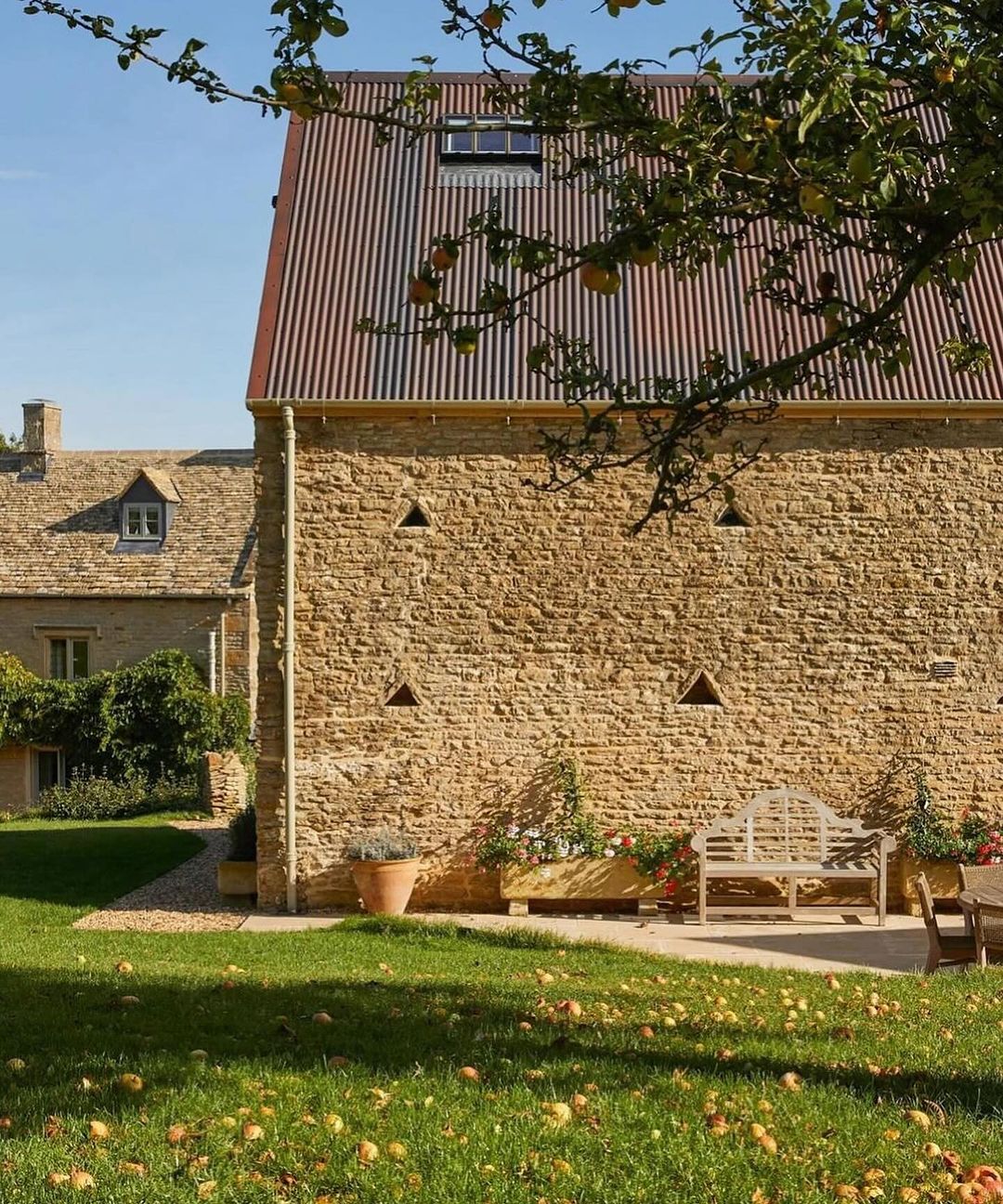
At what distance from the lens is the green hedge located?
24.3 metres

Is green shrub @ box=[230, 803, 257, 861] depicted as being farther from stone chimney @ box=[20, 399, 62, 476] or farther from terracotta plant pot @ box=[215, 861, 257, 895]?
stone chimney @ box=[20, 399, 62, 476]

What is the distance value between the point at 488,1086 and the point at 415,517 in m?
8.10

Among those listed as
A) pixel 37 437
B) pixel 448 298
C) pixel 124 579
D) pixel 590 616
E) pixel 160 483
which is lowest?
pixel 590 616

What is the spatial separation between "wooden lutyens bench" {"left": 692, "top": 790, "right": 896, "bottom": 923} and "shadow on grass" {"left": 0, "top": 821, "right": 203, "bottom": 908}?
6.15m

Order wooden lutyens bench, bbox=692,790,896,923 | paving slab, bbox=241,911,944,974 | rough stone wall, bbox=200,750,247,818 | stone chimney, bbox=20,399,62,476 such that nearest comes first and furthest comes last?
paving slab, bbox=241,911,944,974, wooden lutyens bench, bbox=692,790,896,923, rough stone wall, bbox=200,750,247,818, stone chimney, bbox=20,399,62,476

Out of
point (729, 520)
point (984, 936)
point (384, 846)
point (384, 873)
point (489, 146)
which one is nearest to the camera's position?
point (984, 936)

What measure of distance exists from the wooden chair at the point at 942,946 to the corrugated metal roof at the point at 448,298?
17.7ft

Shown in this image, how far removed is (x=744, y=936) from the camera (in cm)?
1166

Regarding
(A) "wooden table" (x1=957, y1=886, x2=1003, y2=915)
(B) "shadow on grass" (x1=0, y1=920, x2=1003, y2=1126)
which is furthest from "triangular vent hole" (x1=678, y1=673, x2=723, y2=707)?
(B) "shadow on grass" (x1=0, y1=920, x2=1003, y2=1126)

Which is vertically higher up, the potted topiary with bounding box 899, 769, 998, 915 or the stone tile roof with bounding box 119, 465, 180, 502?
the stone tile roof with bounding box 119, 465, 180, 502

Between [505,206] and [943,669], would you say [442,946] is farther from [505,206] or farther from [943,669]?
[505,206]

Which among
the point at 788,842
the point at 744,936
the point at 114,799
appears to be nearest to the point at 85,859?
the point at 114,799

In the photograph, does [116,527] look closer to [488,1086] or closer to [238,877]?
[238,877]

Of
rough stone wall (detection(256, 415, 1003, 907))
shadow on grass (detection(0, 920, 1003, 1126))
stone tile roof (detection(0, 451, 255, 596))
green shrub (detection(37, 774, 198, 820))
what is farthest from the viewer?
stone tile roof (detection(0, 451, 255, 596))
